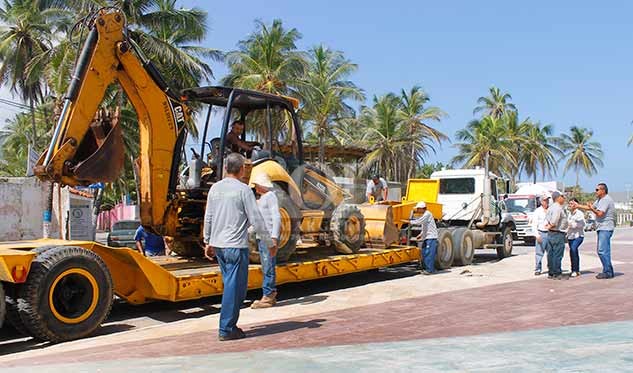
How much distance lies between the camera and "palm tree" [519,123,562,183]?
189 feet

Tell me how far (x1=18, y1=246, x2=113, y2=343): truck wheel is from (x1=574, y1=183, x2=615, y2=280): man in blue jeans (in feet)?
28.8

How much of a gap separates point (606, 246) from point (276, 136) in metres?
6.57

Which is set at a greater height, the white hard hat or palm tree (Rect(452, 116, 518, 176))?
palm tree (Rect(452, 116, 518, 176))

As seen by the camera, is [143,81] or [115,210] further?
[115,210]

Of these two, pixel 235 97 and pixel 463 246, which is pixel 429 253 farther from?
pixel 235 97

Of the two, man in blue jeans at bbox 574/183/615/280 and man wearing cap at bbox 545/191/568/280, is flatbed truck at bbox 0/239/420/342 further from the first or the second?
man in blue jeans at bbox 574/183/615/280

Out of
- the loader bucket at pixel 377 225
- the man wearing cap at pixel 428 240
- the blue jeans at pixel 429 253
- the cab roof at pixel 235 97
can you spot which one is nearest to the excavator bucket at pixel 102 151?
the cab roof at pixel 235 97

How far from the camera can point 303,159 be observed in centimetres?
1109

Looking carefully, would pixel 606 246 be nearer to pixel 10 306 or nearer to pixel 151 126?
pixel 151 126

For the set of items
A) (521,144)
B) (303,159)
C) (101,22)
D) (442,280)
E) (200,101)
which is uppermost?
(521,144)

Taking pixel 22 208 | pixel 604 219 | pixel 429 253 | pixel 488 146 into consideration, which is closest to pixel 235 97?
pixel 429 253

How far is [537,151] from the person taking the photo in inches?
2296

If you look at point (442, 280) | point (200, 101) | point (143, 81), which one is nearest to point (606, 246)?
point (442, 280)

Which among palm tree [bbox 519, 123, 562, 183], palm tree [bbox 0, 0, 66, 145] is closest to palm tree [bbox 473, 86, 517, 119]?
palm tree [bbox 519, 123, 562, 183]
